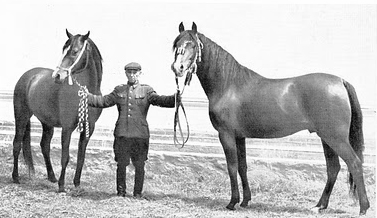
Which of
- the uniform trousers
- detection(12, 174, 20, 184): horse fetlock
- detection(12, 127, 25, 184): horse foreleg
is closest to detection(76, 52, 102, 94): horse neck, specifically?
the uniform trousers

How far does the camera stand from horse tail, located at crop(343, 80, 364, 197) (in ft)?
13.2

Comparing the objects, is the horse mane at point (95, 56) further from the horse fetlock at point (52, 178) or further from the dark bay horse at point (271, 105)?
the horse fetlock at point (52, 178)

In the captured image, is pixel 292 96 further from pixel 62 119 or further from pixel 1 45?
pixel 1 45

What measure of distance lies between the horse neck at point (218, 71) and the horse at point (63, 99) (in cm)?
92

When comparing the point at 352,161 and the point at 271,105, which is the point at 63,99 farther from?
the point at 352,161

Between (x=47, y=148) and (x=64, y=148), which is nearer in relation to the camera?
(x=64, y=148)

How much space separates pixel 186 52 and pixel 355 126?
4.22 ft

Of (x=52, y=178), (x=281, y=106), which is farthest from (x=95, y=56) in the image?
(x=281, y=106)

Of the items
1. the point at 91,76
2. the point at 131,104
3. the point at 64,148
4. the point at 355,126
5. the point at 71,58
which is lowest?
the point at 64,148

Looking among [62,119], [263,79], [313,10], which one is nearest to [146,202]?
[62,119]

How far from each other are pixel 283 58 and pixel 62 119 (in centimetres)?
213

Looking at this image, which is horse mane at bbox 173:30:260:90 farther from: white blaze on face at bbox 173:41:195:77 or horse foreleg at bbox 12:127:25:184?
horse foreleg at bbox 12:127:25:184

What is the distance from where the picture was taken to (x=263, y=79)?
4.20 m

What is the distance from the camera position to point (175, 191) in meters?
4.93
